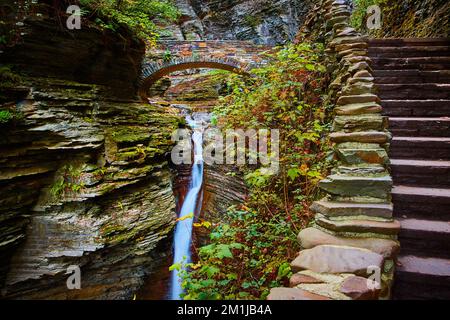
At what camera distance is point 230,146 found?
6.04 metres

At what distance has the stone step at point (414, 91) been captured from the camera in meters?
3.94

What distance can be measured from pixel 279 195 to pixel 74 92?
516 centimetres

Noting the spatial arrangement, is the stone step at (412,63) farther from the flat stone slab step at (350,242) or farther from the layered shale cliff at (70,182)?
the layered shale cliff at (70,182)

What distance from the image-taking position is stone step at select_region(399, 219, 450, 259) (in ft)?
7.52

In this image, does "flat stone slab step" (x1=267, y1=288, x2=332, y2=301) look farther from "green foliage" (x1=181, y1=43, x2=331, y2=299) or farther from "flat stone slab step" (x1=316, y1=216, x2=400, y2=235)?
"green foliage" (x1=181, y1=43, x2=331, y2=299)

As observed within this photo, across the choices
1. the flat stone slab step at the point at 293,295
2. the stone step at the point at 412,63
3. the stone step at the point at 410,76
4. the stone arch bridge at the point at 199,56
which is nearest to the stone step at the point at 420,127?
the stone step at the point at 410,76

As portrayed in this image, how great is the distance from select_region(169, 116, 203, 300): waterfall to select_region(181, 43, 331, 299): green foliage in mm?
1589

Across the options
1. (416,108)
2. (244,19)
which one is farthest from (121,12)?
(244,19)

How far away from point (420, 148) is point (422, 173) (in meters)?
0.45

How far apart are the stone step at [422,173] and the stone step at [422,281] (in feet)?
3.28

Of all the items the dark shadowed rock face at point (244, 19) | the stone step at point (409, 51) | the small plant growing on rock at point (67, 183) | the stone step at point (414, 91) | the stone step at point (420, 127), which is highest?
the dark shadowed rock face at point (244, 19)

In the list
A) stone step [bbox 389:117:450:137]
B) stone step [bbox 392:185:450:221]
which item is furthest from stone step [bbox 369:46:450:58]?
stone step [bbox 392:185:450:221]

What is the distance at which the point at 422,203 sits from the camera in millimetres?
2617
